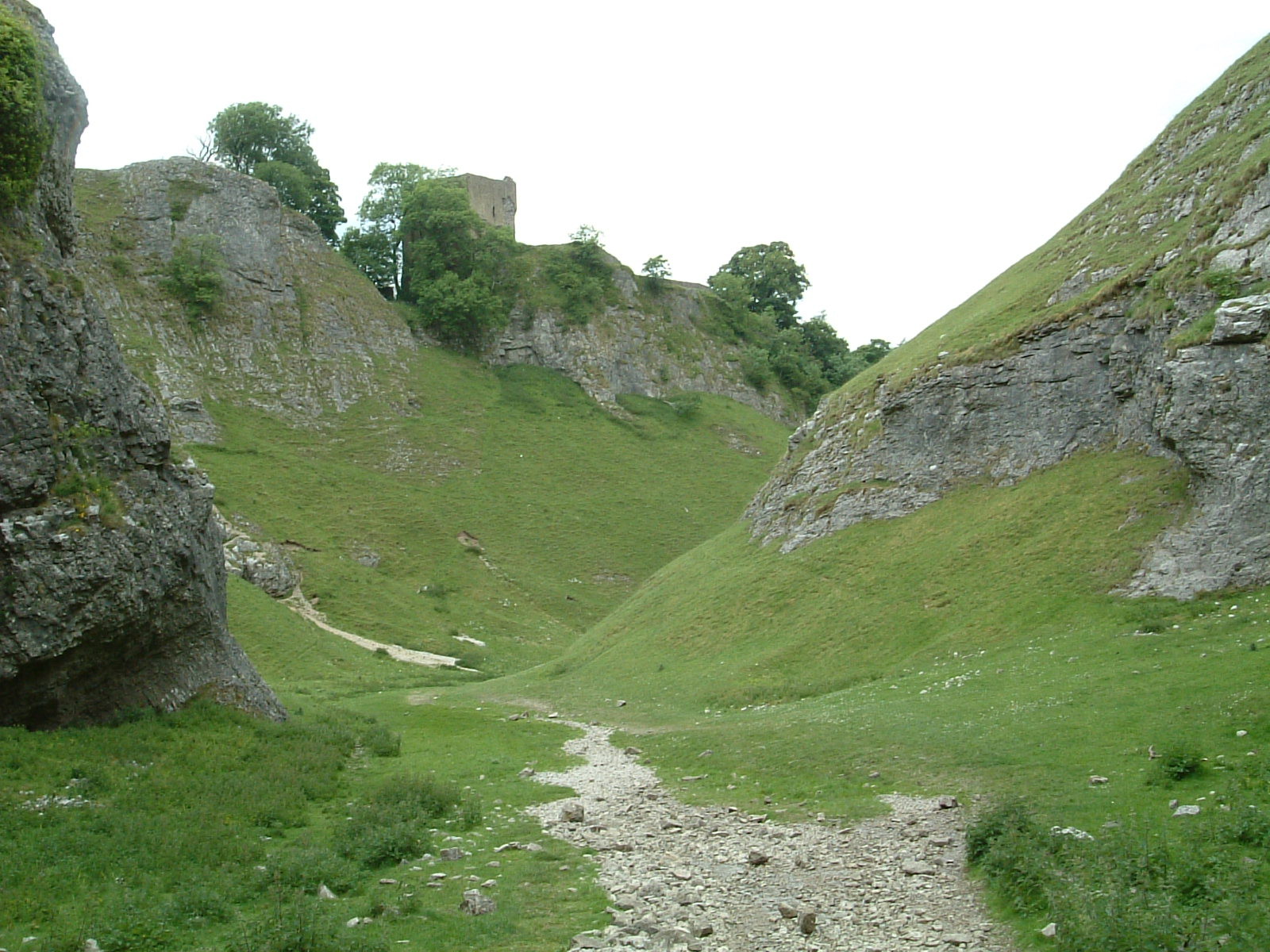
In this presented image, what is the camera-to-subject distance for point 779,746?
25.0 meters

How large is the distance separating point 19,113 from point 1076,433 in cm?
4009

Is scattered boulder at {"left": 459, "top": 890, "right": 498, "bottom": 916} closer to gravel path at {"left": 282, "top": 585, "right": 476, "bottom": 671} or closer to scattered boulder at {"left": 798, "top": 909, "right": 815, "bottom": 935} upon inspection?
scattered boulder at {"left": 798, "top": 909, "right": 815, "bottom": 935}

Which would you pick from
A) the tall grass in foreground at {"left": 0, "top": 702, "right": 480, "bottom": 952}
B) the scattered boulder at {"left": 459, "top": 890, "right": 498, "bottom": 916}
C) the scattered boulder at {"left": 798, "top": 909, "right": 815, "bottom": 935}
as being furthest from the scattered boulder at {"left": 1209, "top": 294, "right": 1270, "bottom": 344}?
the scattered boulder at {"left": 459, "top": 890, "right": 498, "bottom": 916}

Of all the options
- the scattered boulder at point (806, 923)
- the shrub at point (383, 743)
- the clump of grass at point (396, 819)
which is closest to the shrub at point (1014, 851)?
the scattered boulder at point (806, 923)

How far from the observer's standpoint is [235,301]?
305ft

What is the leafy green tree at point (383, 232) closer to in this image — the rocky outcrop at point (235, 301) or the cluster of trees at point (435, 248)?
the cluster of trees at point (435, 248)

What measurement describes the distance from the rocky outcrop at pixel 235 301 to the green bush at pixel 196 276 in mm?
556

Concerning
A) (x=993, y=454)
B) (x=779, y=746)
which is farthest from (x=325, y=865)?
(x=993, y=454)

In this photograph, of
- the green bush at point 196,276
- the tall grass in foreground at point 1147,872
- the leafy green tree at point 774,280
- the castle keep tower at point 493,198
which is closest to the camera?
the tall grass in foreground at point 1147,872

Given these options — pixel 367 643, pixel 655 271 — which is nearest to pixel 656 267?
pixel 655 271

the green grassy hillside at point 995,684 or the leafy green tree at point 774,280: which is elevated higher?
the leafy green tree at point 774,280

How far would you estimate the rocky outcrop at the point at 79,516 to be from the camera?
21.2m

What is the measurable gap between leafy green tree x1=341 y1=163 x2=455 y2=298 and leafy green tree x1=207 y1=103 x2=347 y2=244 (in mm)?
3848

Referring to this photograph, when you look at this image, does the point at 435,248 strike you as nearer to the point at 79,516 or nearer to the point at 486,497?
the point at 486,497
